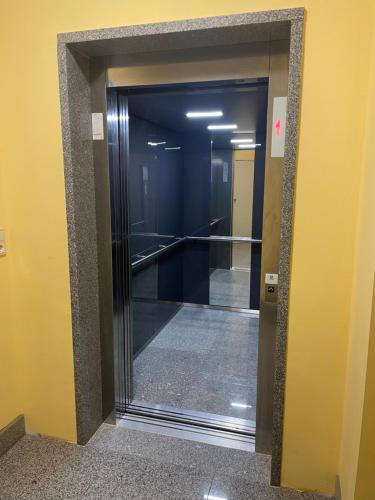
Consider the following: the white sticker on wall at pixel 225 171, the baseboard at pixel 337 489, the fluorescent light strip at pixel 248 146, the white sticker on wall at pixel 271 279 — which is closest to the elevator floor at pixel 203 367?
the baseboard at pixel 337 489

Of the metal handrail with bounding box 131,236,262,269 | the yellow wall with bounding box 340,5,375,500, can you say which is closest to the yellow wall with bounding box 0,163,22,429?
the metal handrail with bounding box 131,236,262,269

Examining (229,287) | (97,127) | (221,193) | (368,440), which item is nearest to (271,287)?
(368,440)

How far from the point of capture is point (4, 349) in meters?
1.95

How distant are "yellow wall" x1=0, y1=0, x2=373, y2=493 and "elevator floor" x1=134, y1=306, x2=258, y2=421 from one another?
706 mm

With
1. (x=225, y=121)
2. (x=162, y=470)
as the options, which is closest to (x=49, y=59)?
(x=162, y=470)

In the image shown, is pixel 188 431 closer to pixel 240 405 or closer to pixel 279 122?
pixel 240 405

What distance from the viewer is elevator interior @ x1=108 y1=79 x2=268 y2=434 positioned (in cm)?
229

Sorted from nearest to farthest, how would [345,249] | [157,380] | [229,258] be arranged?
[345,249], [157,380], [229,258]

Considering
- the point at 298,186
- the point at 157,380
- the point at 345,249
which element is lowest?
the point at 157,380

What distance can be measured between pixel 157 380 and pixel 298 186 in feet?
6.23

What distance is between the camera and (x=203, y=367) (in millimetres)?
2959

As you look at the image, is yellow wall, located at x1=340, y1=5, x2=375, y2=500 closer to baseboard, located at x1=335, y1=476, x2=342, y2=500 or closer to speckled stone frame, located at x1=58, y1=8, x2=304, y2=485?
baseboard, located at x1=335, y1=476, x2=342, y2=500

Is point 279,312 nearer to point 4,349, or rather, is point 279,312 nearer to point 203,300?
point 4,349

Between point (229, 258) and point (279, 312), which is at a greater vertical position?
point (279, 312)
